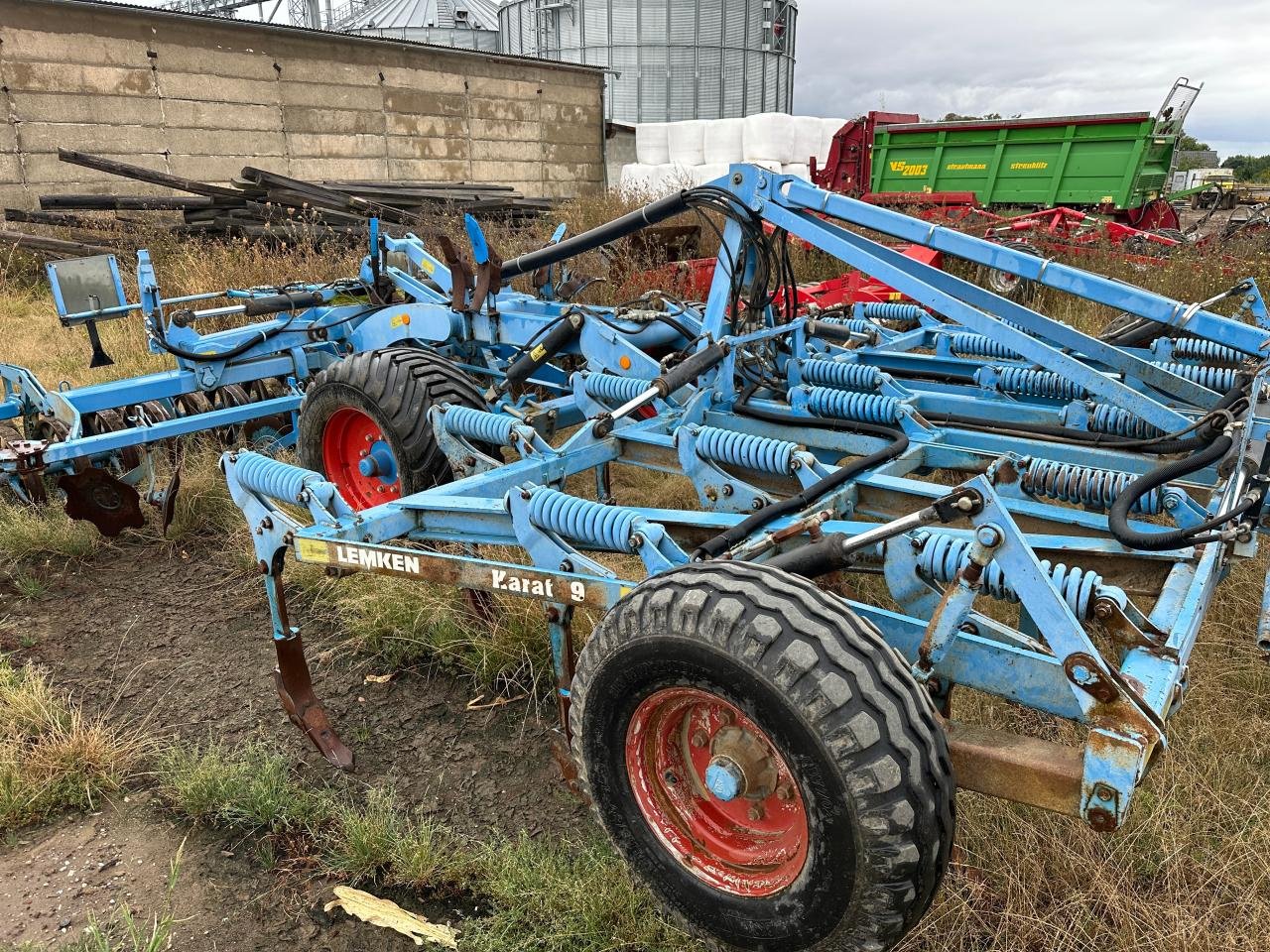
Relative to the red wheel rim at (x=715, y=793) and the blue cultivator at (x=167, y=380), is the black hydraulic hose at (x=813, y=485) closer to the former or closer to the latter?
the red wheel rim at (x=715, y=793)

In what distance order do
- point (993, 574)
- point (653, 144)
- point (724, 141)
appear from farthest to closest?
point (653, 144)
point (724, 141)
point (993, 574)

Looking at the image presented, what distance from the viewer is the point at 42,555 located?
5.07 meters

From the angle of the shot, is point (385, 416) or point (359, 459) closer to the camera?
point (385, 416)

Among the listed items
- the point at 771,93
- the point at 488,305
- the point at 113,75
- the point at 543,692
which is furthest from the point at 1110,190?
the point at 771,93

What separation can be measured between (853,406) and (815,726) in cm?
225

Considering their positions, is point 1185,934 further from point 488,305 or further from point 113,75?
point 113,75

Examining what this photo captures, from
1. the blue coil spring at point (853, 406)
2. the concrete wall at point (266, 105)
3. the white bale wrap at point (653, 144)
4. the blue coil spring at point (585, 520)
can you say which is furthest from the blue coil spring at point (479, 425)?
the white bale wrap at point (653, 144)

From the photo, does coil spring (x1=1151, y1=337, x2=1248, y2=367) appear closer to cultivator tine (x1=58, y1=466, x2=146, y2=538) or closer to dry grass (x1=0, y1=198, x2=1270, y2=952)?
dry grass (x1=0, y1=198, x2=1270, y2=952)

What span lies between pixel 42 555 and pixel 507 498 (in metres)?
3.53

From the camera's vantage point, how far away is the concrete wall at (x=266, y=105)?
44.2 ft

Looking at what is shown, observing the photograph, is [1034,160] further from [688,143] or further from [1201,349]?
[1201,349]

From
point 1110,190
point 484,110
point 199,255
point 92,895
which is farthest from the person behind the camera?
point 484,110

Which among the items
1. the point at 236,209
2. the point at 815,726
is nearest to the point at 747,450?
the point at 815,726

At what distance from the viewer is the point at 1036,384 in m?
4.38
